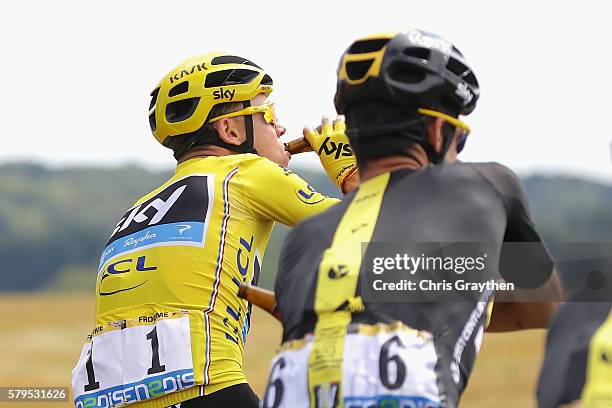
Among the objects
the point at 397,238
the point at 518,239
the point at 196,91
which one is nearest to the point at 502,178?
the point at 518,239

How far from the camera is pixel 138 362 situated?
6.71 metres

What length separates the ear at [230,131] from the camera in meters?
7.60

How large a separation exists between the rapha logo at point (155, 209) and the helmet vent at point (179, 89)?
0.75 m

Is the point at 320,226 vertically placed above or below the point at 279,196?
below

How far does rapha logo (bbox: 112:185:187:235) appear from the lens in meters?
7.01

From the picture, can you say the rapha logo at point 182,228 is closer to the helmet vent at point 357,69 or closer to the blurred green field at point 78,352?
the helmet vent at point 357,69

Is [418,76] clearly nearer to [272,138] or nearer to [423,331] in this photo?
[423,331]

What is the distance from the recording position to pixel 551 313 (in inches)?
210

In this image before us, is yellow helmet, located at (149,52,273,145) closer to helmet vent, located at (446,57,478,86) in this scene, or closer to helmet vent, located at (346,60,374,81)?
helmet vent, located at (346,60,374,81)

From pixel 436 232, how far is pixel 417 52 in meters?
0.81

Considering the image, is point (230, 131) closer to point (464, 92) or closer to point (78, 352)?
point (464, 92)

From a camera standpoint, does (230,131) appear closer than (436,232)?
No

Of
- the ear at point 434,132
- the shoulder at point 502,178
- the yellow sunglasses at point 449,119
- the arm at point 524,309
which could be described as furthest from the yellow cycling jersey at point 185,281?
the shoulder at point 502,178

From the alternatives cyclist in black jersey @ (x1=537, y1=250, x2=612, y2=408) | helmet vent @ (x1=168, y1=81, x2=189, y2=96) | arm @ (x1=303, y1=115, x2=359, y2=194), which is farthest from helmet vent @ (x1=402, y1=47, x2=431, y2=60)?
helmet vent @ (x1=168, y1=81, x2=189, y2=96)
